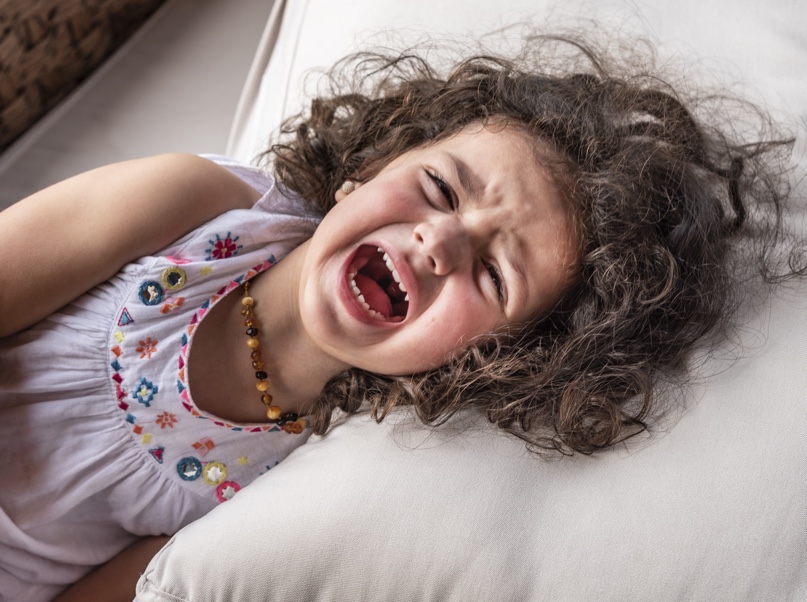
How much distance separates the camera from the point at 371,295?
3.15 feet

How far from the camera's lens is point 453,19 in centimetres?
119

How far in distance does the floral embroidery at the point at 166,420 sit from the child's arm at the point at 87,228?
0.60ft

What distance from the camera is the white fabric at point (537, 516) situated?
0.75 m

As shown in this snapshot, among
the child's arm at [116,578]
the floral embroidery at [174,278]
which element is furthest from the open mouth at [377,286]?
the child's arm at [116,578]

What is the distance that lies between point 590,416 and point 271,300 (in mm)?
433

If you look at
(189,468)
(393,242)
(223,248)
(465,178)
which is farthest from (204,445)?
(465,178)

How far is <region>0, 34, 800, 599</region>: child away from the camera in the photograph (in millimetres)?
883

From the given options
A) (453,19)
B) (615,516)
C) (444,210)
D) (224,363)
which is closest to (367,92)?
(453,19)

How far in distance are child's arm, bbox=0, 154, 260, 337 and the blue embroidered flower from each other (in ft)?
0.44

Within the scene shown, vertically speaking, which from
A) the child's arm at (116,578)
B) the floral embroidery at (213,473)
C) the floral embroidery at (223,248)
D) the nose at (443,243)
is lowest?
the child's arm at (116,578)

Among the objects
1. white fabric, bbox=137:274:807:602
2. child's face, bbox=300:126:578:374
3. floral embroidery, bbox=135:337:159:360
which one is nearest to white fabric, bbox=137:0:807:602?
white fabric, bbox=137:274:807:602

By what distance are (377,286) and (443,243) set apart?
0.50 feet

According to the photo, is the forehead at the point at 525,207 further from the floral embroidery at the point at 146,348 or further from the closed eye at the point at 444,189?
the floral embroidery at the point at 146,348

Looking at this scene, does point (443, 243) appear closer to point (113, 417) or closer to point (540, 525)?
point (540, 525)
